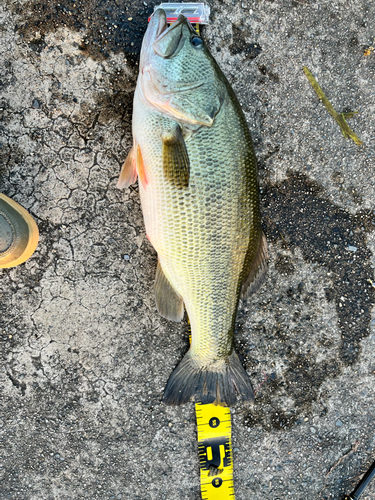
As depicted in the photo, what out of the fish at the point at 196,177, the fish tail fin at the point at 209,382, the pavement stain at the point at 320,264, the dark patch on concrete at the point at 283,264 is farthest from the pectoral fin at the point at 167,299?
the dark patch on concrete at the point at 283,264

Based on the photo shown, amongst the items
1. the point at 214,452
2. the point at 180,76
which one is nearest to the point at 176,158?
the point at 180,76

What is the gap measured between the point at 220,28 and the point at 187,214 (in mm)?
1722

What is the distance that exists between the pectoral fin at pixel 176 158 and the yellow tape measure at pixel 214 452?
192 centimetres

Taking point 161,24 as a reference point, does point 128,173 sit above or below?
below

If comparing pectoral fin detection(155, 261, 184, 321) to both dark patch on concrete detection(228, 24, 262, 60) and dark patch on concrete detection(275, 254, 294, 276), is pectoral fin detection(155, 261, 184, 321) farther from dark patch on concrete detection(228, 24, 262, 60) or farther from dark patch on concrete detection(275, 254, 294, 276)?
dark patch on concrete detection(228, 24, 262, 60)

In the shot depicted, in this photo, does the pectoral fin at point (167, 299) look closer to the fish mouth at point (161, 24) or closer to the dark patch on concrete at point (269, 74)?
the fish mouth at point (161, 24)

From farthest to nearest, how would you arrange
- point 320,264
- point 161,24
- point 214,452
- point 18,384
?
point 320,264, point 214,452, point 18,384, point 161,24

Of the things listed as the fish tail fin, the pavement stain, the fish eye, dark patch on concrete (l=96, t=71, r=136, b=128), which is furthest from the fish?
the pavement stain

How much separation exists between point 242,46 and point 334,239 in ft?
6.11

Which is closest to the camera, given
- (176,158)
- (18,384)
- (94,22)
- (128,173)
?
(176,158)

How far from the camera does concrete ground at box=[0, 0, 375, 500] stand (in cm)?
246

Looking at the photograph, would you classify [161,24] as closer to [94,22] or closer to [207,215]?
[94,22]

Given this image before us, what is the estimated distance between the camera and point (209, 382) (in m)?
2.39

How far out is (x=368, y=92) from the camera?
9.01 ft
